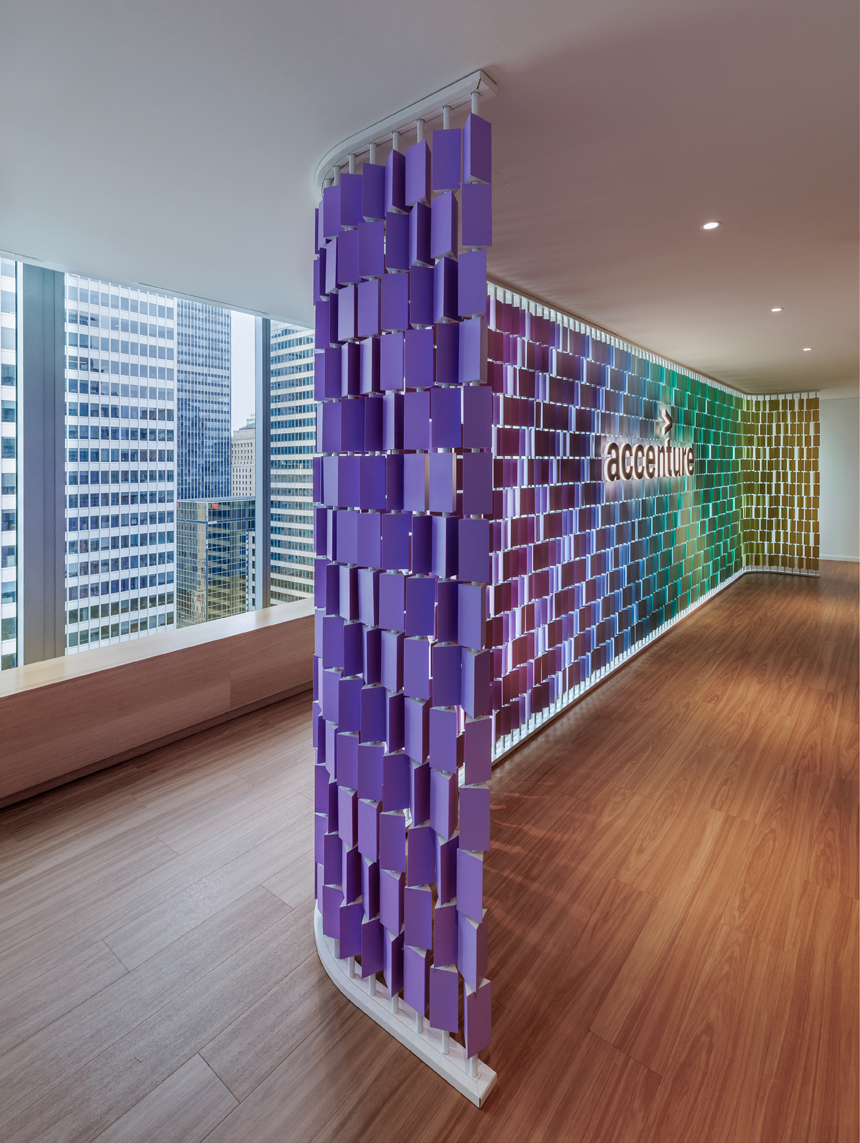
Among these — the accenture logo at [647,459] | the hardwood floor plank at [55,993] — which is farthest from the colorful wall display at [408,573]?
the accenture logo at [647,459]

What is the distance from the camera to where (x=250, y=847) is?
102 inches

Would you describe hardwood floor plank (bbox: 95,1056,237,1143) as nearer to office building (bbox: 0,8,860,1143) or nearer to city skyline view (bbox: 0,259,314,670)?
office building (bbox: 0,8,860,1143)

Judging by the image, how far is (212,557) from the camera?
14.6 ft

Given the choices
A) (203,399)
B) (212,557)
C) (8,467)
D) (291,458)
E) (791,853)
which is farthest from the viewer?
(291,458)

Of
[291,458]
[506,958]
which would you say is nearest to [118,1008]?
[506,958]

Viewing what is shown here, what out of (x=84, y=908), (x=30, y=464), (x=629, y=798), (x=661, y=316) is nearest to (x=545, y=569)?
(x=629, y=798)

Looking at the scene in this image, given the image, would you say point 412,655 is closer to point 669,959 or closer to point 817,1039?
point 669,959

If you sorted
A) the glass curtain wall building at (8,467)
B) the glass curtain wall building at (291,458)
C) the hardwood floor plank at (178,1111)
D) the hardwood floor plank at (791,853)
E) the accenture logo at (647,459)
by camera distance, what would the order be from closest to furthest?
the hardwood floor plank at (178,1111), the hardwood floor plank at (791,853), the glass curtain wall building at (8,467), the accenture logo at (647,459), the glass curtain wall building at (291,458)

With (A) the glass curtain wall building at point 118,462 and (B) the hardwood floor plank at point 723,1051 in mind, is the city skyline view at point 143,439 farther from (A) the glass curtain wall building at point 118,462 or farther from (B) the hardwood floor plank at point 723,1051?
(B) the hardwood floor plank at point 723,1051

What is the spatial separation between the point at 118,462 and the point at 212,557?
0.96m

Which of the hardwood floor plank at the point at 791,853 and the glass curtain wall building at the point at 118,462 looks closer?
the hardwood floor plank at the point at 791,853

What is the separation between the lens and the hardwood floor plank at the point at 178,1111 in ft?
4.78

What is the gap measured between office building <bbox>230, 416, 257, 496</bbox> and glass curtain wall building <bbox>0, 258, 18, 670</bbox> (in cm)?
149

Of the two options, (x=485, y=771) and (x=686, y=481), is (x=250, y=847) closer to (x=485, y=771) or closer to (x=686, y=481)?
(x=485, y=771)
